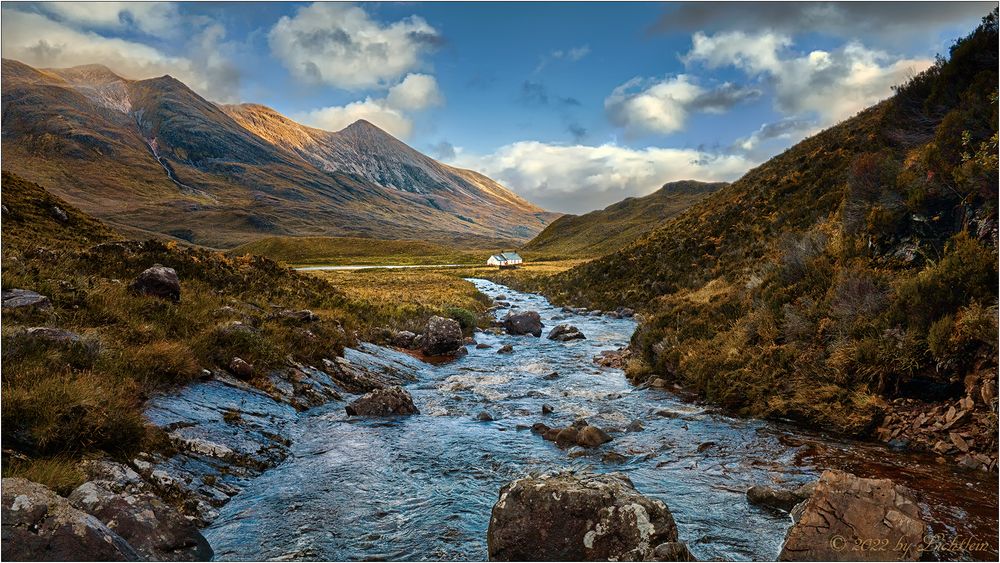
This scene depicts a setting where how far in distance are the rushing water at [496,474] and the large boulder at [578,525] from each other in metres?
0.80

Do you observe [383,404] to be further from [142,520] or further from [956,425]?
[956,425]

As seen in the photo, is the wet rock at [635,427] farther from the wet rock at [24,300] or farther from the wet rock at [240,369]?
the wet rock at [24,300]

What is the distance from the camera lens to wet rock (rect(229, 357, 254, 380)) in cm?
1330

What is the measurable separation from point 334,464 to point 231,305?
1057 cm

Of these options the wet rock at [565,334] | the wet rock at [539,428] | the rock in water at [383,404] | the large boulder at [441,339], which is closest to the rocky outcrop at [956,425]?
the wet rock at [539,428]

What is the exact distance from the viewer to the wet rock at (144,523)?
6.29 metres

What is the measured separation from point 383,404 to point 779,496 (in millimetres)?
9639

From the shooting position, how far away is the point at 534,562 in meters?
6.60

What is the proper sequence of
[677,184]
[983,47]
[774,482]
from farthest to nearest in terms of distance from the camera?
[677,184] < [983,47] < [774,482]

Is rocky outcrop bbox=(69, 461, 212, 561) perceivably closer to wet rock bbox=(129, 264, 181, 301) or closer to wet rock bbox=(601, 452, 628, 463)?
wet rock bbox=(601, 452, 628, 463)

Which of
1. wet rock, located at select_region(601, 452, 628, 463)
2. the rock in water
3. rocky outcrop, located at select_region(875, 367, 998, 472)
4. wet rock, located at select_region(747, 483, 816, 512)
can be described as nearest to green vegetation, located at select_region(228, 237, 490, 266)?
the rock in water

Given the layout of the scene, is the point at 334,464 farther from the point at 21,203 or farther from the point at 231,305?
the point at 21,203

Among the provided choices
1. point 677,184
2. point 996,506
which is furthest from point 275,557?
point 677,184

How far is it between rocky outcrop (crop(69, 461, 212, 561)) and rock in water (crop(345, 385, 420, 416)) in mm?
6674
